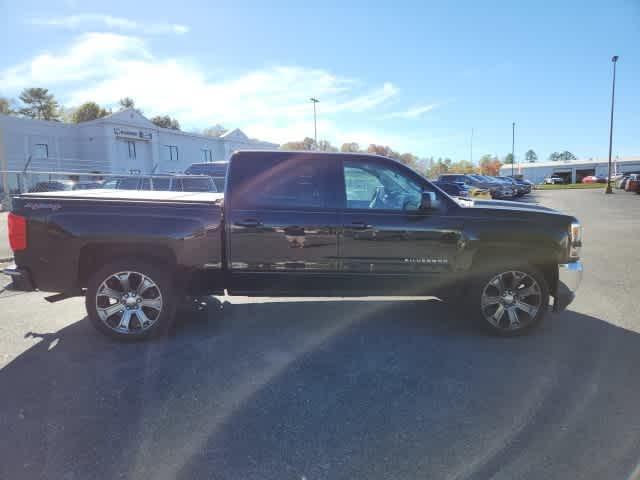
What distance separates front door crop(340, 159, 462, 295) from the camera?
14.0 feet

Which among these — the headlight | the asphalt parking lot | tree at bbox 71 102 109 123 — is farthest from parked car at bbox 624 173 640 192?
tree at bbox 71 102 109 123

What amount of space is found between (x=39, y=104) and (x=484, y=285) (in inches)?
2966

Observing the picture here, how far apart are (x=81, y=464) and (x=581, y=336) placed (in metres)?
4.69

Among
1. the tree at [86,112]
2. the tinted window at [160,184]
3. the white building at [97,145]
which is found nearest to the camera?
the tinted window at [160,184]

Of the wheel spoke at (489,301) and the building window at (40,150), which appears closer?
the wheel spoke at (489,301)

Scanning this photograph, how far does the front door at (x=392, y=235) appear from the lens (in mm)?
4273

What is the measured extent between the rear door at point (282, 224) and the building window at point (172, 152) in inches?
1716

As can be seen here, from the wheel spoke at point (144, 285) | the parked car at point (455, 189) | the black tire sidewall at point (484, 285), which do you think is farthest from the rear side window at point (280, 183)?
the parked car at point (455, 189)

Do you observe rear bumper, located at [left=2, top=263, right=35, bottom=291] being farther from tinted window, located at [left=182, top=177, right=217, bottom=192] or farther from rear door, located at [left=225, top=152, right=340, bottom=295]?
tinted window, located at [left=182, top=177, right=217, bottom=192]

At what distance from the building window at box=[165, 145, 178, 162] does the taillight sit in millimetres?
43240

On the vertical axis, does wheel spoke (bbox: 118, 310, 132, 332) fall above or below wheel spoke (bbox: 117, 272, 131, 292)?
below

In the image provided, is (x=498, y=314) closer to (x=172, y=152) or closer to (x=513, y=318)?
(x=513, y=318)

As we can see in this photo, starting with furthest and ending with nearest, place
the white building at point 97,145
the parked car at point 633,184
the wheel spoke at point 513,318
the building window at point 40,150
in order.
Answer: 1. the building window at point 40,150
2. the white building at point 97,145
3. the parked car at point 633,184
4. the wheel spoke at point 513,318

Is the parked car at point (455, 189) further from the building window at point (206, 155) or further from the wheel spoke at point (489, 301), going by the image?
the building window at point (206, 155)
